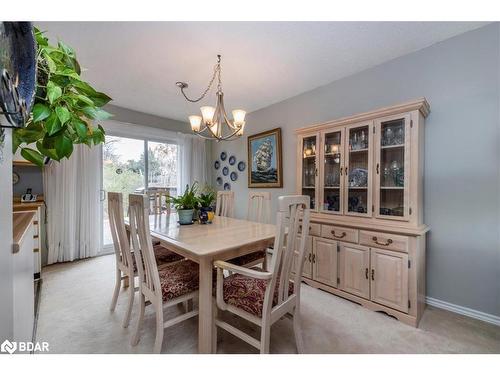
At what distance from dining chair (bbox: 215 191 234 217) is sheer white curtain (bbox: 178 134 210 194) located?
1577 mm

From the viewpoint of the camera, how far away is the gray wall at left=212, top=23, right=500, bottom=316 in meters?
1.69

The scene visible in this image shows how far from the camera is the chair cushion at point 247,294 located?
1226mm

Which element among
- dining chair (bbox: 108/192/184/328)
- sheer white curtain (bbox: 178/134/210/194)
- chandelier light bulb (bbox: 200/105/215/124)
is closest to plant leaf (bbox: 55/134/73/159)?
dining chair (bbox: 108/192/184/328)

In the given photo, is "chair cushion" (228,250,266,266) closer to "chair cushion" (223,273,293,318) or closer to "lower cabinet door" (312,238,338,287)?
"chair cushion" (223,273,293,318)

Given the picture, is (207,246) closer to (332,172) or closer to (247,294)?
(247,294)

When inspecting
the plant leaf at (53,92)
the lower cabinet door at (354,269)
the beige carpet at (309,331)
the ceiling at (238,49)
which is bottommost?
the beige carpet at (309,331)

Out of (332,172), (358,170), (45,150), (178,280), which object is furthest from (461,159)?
(45,150)

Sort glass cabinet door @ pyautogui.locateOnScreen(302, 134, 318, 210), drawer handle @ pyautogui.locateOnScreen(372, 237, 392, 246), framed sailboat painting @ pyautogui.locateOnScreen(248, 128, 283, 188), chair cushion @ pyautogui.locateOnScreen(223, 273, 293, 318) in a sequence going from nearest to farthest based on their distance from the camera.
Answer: chair cushion @ pyautogui.locateOnScreen(223, 273, 293, 318) < drawer handle @ pyautogui.locateOnScreen(372, 237, 392, 246) < glass cabinet door @ pyautogui.locateOnScreen(302, 134, 318, 210) < framed sailboat painting @ pyautogui.locateOnScreen(248, 128, 283, 188)

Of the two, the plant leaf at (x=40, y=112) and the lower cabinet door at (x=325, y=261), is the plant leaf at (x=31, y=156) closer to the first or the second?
the plant leaf at (x=40, y=112)

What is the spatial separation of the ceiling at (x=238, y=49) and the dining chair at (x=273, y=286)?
1.54 metres

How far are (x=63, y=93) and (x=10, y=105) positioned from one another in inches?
7.0

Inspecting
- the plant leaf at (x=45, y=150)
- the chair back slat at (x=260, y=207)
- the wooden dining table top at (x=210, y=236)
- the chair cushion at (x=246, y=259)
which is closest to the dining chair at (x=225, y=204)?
the chair back slat at (x=260, y=207)
